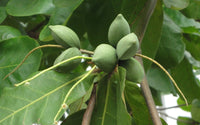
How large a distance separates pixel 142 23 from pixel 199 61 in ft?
1.89

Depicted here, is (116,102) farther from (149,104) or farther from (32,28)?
(32,28)

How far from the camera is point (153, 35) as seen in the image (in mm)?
709

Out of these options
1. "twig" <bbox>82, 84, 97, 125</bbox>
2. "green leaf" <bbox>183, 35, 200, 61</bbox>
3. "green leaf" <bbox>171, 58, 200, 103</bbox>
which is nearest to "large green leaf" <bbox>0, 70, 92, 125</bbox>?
"twig" <bbox>82, 84, 97, 125</bbox>

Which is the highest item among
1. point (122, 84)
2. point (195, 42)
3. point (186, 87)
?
point (122, 84)

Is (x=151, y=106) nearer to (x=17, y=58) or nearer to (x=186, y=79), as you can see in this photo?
(x=17, y=58)

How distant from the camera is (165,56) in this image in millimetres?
872

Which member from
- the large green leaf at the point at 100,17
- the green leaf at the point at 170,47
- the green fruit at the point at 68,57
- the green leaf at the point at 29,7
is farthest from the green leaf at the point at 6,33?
the green leaf at the point at 170,47

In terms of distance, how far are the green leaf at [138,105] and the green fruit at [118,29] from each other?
0.67 ft

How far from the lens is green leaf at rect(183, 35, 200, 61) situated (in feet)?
3.33

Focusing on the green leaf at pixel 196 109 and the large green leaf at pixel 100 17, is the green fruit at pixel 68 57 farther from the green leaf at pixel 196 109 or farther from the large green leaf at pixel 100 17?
the green leaf at pixel 196 109

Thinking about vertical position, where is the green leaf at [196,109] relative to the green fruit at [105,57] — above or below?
below

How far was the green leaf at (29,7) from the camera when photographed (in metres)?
0.71

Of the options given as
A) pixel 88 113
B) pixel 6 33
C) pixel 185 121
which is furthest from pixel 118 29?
pixel 185 121

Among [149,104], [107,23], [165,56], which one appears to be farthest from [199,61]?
[149,104]
